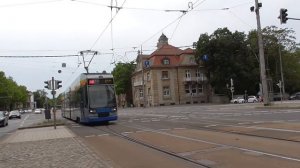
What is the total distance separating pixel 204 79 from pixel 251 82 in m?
10.5

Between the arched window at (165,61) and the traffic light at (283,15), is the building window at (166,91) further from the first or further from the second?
the traffic light at (283,15)

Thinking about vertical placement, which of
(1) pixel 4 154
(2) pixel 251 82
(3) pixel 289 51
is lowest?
(1) pixel 4 154

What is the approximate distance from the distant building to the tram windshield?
6257 centimetres

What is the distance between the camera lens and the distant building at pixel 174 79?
9300cm

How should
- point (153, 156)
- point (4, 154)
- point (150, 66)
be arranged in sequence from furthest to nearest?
point (150, 66)
point (4, 154)
point (153, 156)

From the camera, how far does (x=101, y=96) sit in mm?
29438

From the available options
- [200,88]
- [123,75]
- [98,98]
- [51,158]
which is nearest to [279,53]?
[200,88]

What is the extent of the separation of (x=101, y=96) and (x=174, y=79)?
215 ft

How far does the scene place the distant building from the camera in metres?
93.0

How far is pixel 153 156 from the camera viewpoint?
485 inches

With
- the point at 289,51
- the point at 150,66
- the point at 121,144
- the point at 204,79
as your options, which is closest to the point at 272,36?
the point at 289,51

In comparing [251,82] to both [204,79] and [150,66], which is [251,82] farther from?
[150,66]

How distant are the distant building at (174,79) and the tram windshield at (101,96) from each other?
205ft

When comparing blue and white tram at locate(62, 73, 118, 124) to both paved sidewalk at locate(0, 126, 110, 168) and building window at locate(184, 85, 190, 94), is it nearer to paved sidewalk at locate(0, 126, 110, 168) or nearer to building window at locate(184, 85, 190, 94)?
paved sidewalk at locate(0, 126, 110, 168)
